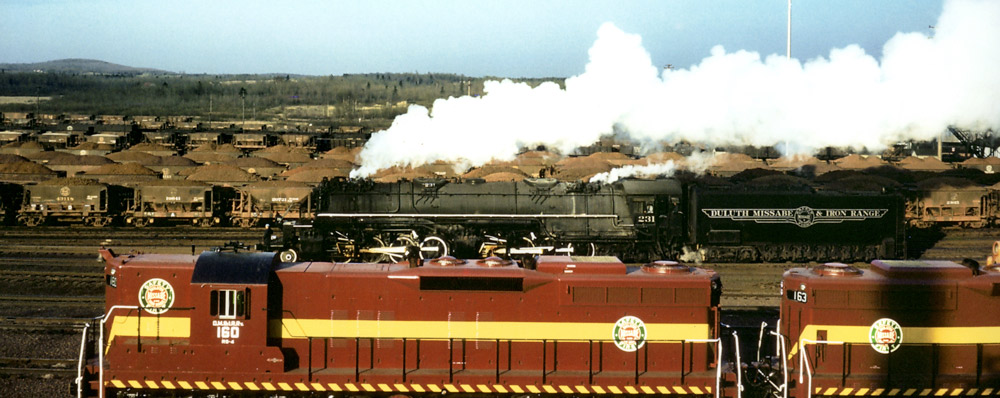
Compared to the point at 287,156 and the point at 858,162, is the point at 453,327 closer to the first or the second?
the point at 858,162

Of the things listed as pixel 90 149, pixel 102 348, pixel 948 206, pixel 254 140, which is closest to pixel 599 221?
pixel 102 348

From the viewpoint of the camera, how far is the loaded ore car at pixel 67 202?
38.8 meters

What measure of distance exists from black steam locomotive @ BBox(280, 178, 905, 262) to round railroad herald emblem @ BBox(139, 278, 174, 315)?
11.3 metres

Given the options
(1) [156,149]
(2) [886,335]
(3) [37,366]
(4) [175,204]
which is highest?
(1) [156,149]

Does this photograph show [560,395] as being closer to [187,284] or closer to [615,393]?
[615,393]

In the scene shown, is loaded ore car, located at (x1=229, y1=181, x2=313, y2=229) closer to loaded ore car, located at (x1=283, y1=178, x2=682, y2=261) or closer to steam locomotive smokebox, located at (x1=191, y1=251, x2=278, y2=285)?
loaded ore car, located at (x1=283, y1=178, x2=682, y2=261)

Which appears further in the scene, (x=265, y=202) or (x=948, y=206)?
(x=265, y=202)

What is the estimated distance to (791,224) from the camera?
29.1 m

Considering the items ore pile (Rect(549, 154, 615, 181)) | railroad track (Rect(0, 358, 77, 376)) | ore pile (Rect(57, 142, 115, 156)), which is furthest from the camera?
ore pile (Rect(57, 142, 115, 156))

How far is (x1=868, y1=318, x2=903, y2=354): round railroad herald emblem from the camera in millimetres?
14125

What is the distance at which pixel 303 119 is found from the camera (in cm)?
16412

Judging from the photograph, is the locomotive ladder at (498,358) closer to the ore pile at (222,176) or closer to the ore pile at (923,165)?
the ore pile at (222,176)

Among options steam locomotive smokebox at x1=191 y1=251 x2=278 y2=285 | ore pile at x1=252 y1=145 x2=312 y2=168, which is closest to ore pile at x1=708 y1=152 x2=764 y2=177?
ore pile at x1=252 y1=145 x2=312 y2=168

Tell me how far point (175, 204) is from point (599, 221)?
2071 cm
